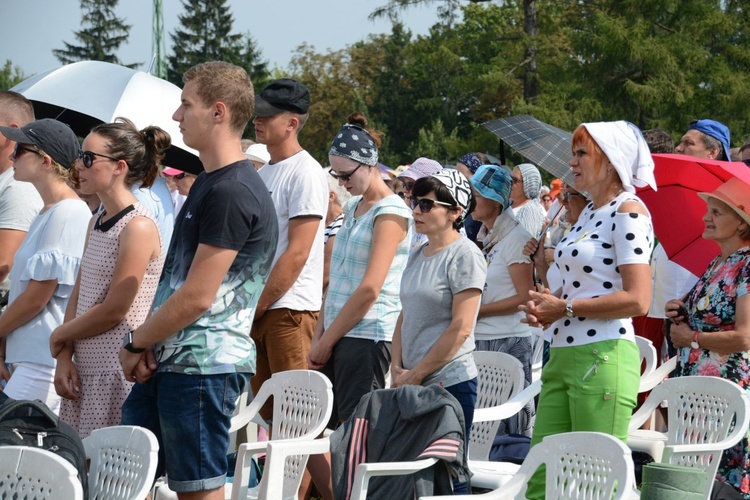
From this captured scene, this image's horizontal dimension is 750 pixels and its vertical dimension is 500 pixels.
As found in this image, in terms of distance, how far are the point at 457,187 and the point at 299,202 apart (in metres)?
0.78

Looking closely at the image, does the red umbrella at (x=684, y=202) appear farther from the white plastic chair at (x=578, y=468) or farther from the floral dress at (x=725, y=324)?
the white plastic chair at (x=578, y=468)

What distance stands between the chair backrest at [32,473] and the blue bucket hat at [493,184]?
13.3 feet

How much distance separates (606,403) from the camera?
3.76 metres

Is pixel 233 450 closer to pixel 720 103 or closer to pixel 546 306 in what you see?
pixel 546 306

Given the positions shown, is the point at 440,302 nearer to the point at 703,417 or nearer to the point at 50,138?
the point at 703,417

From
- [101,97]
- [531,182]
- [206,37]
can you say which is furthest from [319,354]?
[206,37]

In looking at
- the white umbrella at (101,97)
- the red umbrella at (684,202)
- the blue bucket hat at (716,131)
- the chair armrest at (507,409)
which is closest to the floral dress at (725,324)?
the red umbrella at (684,202)

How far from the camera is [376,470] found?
361cm

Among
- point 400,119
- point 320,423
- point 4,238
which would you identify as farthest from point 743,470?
point 400,119

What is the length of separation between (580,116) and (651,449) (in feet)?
75.1

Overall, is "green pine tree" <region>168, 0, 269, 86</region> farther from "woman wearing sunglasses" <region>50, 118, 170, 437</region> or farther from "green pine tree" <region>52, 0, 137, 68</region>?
"woman wearing sunglasses" <region>50, 118, 170, 437</region>

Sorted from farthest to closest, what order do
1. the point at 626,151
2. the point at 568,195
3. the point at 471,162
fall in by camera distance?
the point at 471,162 < the point at 568,195 < the point at 626,151

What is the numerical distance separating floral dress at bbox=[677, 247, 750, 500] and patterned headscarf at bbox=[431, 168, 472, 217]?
1269 millimetres

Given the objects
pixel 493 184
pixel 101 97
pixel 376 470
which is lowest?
pixel 376 470
